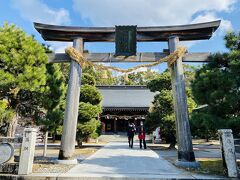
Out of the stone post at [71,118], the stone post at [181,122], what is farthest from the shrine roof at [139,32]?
the stone post at [71,118]

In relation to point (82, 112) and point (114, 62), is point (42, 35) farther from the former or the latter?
point (82, 112)

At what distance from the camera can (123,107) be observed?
30875mm

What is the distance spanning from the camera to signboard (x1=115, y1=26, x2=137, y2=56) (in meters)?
9.02

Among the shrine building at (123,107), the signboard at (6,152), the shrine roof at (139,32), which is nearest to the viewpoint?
the signboard at (6,152)

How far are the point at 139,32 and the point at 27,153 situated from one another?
5.89 m

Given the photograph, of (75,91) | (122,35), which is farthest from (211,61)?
(75,91)

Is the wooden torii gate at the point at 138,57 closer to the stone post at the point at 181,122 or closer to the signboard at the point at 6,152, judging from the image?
the stone post at the point at 181,122

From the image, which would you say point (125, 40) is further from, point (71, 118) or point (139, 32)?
point (71, 118)

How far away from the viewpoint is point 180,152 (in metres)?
8.26

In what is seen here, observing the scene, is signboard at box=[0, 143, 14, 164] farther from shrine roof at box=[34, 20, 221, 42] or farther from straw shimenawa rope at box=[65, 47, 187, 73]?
shrine roof at box=[34, 20, 221, 42]

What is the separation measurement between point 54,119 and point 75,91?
1400 mm

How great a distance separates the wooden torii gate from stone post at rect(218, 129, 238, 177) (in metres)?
1.55

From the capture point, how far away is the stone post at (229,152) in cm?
639

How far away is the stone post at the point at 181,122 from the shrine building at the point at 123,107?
68.6 feet
